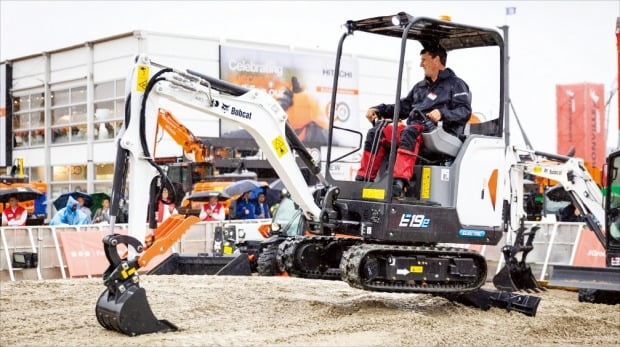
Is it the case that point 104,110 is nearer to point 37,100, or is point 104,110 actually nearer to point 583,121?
point 37,100

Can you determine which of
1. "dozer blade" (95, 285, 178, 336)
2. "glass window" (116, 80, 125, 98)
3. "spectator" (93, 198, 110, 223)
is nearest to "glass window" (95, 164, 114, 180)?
"glass window" (116, 80, 125, 98)

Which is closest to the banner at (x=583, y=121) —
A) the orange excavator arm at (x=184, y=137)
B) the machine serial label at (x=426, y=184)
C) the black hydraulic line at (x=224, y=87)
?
the orange excavator arm at (x=184, y=137)

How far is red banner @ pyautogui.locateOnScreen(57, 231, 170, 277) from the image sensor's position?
Answer: 656 inches

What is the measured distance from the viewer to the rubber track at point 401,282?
9.95 metres

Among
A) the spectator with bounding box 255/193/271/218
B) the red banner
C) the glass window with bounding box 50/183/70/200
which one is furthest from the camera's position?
the glass window with bounding box 50/183/70/200

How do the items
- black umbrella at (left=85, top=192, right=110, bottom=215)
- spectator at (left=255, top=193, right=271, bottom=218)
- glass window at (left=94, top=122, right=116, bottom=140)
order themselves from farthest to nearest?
1. glass window at (left=94, top=122, right=116, bottom=140)
2. black umbrella at (left=85, top=192, right=110, bottom=215)
3. spectator at (left=255, top=193, right=271, bottom=218)

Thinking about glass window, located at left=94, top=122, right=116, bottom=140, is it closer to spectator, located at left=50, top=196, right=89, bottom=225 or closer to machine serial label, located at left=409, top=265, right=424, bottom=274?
spectator, located at left=50, top=196, right=89, bottom=225

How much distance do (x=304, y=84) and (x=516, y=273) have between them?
17129 mm

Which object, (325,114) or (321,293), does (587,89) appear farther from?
(321,293)

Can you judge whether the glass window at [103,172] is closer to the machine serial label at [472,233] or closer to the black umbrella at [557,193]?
the black umbrella at [557,193]

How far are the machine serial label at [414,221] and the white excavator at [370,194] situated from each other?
1 centimetres

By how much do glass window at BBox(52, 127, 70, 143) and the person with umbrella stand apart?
1101 cm

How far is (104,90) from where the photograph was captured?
1081 inches

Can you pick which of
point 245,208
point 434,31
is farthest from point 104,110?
point 434,31
